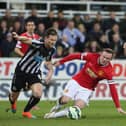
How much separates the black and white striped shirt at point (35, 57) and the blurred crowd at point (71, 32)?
7621 mm

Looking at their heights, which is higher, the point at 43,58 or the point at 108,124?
the point at 43,58

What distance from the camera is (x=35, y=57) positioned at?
13594 mm

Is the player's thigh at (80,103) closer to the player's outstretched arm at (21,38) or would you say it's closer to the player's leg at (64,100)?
the player's leg at (64,100)

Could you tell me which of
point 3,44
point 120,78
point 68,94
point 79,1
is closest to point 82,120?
point 68,94

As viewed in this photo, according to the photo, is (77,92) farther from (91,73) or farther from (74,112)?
(74,112)

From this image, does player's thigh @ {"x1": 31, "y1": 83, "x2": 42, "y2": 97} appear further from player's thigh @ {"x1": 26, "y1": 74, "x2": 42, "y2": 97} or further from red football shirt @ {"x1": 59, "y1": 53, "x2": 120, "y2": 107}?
red football shirt @ {"x1": 59, "y1": 53, "x2": 120, "y2": 107}

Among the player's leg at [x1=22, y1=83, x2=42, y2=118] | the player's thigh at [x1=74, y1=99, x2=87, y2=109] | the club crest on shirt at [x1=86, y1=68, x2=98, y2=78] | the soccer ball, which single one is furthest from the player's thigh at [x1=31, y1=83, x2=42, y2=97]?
the club crest on shirt at [x1=86, y1=68, x2=98, y2=78]

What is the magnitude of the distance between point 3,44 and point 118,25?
14.7 ft

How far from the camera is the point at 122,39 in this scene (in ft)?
78.2

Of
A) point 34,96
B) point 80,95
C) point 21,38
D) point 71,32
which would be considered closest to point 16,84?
point 34,96

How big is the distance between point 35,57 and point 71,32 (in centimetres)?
899

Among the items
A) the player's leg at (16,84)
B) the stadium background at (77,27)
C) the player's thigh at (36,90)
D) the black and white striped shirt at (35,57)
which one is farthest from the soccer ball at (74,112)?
the player's leg at (16,84)

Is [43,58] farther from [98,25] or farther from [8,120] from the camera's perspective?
[98,25]

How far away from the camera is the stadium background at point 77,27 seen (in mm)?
20047
